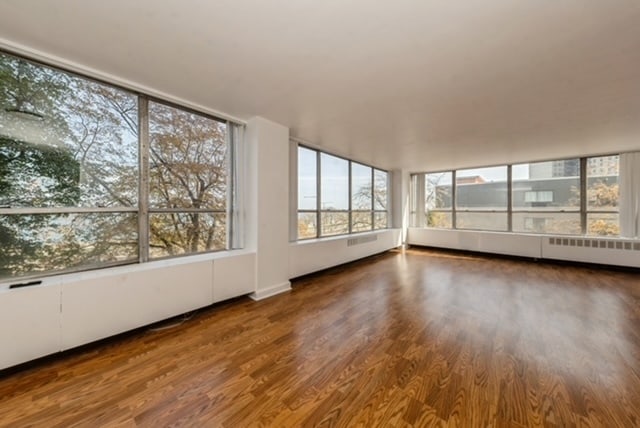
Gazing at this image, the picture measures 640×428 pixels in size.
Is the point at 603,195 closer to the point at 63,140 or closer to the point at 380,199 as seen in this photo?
the point at 380,199

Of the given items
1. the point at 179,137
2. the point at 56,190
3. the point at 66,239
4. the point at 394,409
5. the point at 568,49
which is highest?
the point at 568,49

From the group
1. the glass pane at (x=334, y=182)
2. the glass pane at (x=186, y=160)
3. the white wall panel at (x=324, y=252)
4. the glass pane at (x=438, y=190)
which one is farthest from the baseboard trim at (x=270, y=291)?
the glass pane at (x=438, y=190)

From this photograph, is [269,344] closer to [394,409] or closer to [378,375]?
[378,375]

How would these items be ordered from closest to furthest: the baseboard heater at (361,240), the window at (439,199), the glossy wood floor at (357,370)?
the glossy wood floor at (357,370) → the baseboard heater at (361,240) → the window at (439,199)

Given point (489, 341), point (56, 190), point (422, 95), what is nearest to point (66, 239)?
point (56, 190)

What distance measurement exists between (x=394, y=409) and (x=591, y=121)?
4.51m

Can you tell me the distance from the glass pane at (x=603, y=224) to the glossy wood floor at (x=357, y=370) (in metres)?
2.92

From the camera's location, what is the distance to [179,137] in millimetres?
2947

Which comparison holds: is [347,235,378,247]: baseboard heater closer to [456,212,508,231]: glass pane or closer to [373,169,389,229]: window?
[373,169,389,229]: window

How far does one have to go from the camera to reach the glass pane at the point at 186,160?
274 centimetres

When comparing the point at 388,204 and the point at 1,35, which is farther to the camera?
the point at 388,204

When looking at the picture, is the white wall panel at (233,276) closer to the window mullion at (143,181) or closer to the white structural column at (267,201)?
the white structural column at (267,201)

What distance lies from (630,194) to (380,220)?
16.7ft

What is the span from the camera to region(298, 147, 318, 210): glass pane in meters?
4.61
